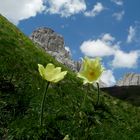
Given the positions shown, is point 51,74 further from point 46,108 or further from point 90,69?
point 46,108

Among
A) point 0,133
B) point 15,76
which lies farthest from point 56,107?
point 0,133

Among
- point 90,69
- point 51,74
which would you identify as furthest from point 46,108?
point 51,74

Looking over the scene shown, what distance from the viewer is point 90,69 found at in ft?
23.9

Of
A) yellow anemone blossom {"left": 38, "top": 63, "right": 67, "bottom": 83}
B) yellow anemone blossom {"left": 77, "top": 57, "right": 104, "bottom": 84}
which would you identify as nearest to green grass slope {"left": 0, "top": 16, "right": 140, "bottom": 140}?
yellow anemone blossom {"left": 77, "top": 57, "right": 104, "bottom": 84}

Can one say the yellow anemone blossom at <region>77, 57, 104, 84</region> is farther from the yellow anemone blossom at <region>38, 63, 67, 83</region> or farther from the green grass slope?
the yellow anemone blossom at <region>38, 63, 67, 83</region>

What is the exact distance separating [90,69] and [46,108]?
7043 millimetres

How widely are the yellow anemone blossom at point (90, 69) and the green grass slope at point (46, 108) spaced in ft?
0.81

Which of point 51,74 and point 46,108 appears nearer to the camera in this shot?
point 51,74

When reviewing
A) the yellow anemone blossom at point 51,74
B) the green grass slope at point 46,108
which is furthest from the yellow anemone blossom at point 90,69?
the yellow anemone blossom at point 51,74

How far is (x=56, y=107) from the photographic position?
584 inches

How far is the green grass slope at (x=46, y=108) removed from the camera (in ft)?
26.2

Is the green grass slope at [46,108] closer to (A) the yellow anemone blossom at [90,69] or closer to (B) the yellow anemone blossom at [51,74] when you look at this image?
(A) the yellow anemone blossom at [90,69]

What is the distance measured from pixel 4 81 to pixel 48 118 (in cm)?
338

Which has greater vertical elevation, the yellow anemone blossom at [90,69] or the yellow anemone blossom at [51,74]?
the yellow anemone blossom at [90,69]
